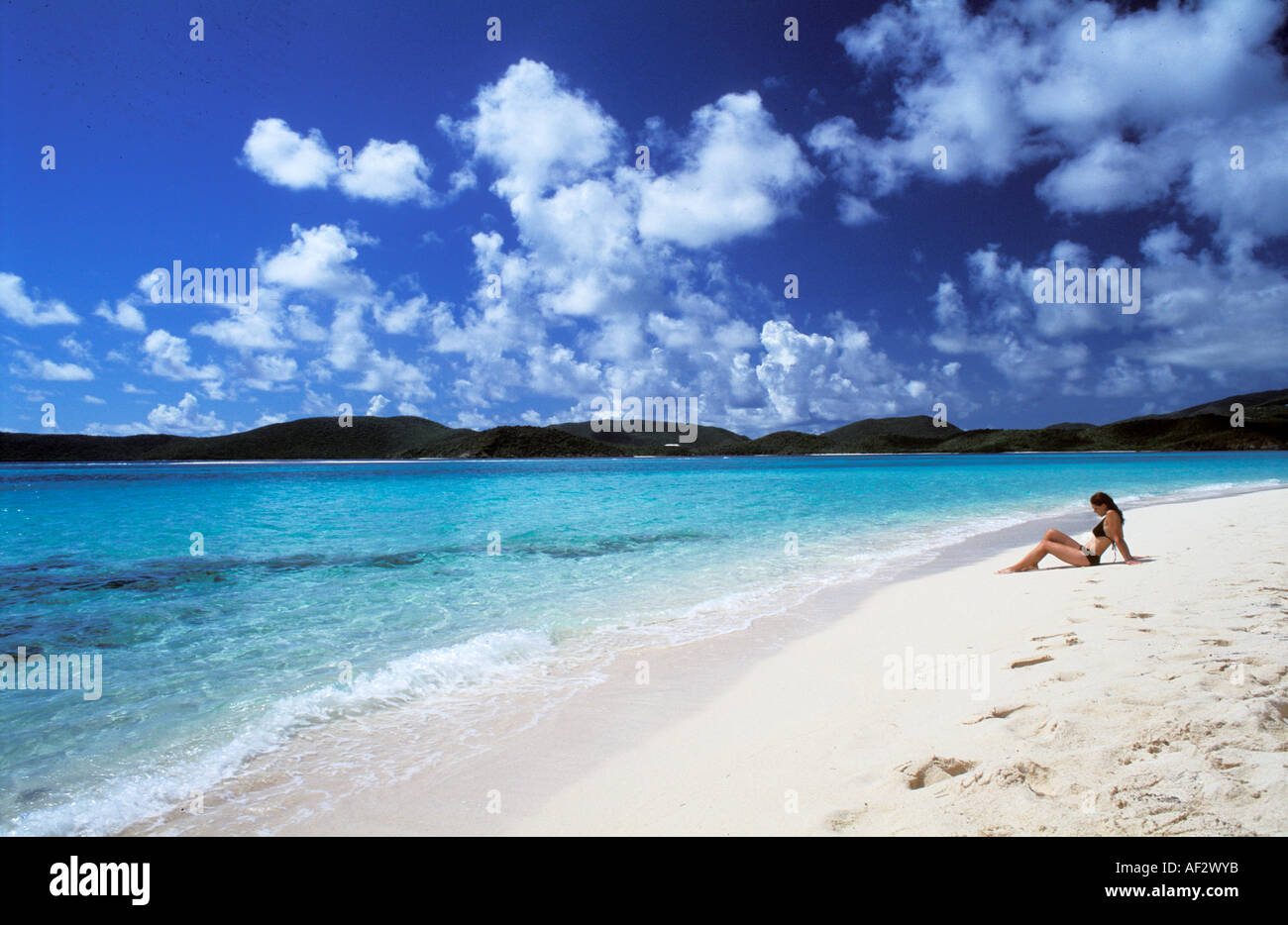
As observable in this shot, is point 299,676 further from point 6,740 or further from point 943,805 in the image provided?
point 943,805

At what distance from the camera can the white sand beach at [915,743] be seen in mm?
2686

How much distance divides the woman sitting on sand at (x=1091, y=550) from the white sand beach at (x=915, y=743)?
2.68 meters

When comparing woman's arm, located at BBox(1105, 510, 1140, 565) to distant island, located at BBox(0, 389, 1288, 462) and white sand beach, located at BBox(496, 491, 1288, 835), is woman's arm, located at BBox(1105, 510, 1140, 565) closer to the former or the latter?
white sand beach, located at BBox(496, 491, 1288, 835)

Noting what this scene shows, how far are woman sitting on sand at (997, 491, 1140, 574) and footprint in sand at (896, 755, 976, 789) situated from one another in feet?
24.1

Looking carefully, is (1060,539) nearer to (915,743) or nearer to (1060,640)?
(1060,640)

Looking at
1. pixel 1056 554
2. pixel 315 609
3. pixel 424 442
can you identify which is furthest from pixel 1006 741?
pixel 424 442

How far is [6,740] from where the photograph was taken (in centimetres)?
462

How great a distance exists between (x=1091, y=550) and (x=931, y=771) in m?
8.32

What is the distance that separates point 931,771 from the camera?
3119 mm

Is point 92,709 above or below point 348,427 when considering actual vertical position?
below

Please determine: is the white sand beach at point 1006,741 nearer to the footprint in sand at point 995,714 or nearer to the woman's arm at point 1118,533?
the footprint in sand at point 995,714
